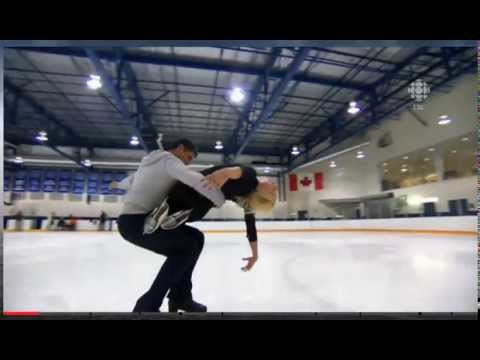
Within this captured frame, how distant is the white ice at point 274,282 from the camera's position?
1.92 m

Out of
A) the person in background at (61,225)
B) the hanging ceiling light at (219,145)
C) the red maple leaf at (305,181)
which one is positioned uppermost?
the hanging ceiling light at (219,145)

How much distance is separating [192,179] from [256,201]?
44 centimetres

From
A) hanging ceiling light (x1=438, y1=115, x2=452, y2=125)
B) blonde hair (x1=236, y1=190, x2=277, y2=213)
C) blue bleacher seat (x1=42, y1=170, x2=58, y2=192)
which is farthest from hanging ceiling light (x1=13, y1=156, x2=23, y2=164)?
hanging ceiling light (x1=438, y1=115, x2=452, y2=125)

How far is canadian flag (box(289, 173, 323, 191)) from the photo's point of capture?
4066 millimetres

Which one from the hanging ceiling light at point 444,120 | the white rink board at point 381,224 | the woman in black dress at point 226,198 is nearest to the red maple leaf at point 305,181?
the white rink board at point 381,224

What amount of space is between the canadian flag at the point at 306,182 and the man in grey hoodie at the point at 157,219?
104 inches

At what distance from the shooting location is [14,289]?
7.36 feet

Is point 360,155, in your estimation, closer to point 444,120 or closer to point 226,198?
point 444,120

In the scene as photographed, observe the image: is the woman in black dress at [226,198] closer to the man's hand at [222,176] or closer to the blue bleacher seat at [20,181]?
the man's hand at [222,176]

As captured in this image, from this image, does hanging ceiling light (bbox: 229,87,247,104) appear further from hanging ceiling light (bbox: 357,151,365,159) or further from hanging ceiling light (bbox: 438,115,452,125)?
hanging ceiling light (bbox: 438,115,452,125)

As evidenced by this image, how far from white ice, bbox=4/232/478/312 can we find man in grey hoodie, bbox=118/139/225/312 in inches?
20.7
